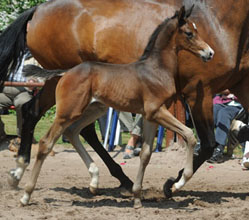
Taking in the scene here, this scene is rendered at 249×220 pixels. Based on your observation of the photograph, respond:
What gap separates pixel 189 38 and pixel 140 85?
1.98 ft

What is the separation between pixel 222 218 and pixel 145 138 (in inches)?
40.7

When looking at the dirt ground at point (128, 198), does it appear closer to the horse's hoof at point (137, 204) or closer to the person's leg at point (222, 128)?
the horse's hoof at point (137, 204)

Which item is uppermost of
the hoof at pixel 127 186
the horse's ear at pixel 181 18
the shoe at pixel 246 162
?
the horse's ear at pixel 181 18

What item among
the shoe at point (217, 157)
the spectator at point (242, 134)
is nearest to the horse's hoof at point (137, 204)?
the spectator at point (242, 134)

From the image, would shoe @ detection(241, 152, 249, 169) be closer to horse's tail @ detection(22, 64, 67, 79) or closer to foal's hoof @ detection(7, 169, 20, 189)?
foal's hoof @ detection(7, 169, 20, 189)

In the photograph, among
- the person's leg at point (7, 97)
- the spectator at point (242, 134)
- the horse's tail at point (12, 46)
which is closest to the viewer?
the horse's tail at point (12, 46)

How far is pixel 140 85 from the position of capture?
5027 mm

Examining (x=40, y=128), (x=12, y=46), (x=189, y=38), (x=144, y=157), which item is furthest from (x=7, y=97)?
(x=189, y=38)

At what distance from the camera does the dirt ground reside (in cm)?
493

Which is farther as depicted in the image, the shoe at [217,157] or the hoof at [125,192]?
the shoe at [217,157]

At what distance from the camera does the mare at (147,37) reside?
5.59 meters

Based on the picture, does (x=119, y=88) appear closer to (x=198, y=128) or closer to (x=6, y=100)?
(x=198, y=128)

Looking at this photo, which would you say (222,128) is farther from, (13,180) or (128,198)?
(13,180)

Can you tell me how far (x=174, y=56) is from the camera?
520cm
